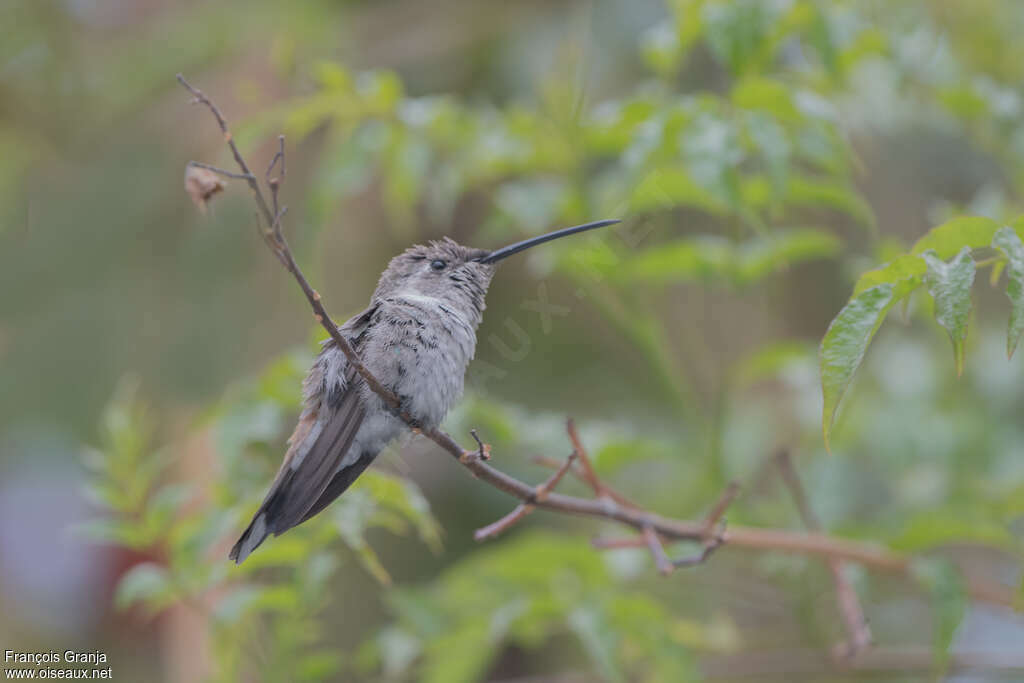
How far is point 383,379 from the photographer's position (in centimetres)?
174

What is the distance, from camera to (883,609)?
4.18 m

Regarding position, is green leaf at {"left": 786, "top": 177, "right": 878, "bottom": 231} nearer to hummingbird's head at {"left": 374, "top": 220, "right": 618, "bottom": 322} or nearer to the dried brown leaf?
hummingbird's head at {"left": 374, "top": 220, "right": 618, "bottom": 322}

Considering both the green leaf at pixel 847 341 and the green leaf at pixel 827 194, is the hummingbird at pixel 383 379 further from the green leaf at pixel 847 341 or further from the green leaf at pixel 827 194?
the green leaf at pixel 827 194

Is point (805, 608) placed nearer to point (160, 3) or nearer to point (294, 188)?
point (294, 188)

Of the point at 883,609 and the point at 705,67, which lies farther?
the point at 705,67

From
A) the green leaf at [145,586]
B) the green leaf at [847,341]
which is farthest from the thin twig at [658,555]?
the green leaf at [145,586]

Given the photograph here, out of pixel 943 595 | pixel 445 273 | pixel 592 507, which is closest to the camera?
pixel 592 507

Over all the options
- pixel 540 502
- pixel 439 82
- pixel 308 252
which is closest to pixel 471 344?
pixel 540 502

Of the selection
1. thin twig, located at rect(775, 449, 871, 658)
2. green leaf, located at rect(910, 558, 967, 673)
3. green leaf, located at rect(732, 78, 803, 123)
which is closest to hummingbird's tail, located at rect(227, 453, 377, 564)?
thin twig, located at rect(775, 449, 871, 658)

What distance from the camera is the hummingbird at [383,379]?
4.75 feet

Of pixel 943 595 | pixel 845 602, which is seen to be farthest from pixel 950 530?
pixel 845 602

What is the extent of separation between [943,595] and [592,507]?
1.04 m

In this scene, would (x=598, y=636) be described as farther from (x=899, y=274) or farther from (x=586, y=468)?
(x=899, y=274)

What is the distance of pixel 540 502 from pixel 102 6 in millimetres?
5527
